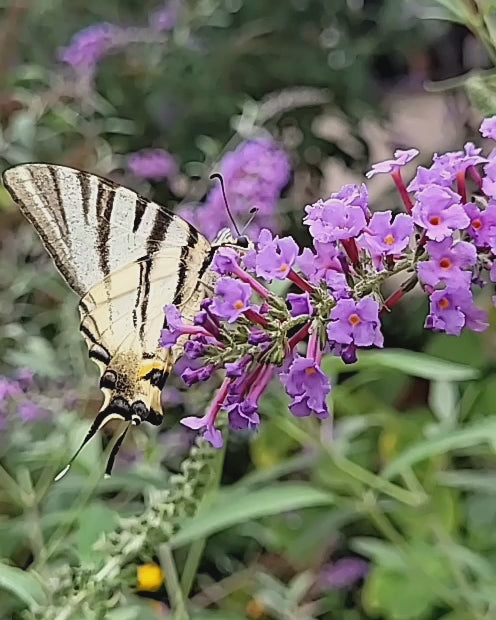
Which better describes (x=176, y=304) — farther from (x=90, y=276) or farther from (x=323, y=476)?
(x=323, y=476)

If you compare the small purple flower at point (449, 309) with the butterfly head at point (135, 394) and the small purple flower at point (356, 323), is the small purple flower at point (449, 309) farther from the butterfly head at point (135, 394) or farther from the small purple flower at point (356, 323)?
the butterfly head at point (135, 394)

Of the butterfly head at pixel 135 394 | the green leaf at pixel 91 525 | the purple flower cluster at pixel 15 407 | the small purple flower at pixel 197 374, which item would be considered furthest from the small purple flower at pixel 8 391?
the small purple flower at pixel 197 374

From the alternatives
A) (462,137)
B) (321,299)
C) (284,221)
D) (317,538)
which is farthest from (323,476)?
(462,137)

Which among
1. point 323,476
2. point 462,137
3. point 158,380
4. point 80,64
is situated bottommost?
point 462,137

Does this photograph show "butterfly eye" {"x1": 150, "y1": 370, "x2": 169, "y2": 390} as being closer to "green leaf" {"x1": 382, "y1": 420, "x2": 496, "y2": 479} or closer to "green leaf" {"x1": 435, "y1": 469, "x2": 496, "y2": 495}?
"green leaf" {"x1": 382, "y1": 420, "x2": 496, "y2": 479}

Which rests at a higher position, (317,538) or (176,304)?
(176,304)

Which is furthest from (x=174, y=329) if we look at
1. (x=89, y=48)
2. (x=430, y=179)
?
(x=89, y=48)

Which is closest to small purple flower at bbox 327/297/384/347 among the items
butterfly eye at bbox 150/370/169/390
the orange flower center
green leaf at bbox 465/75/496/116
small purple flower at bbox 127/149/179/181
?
the orange flower center
